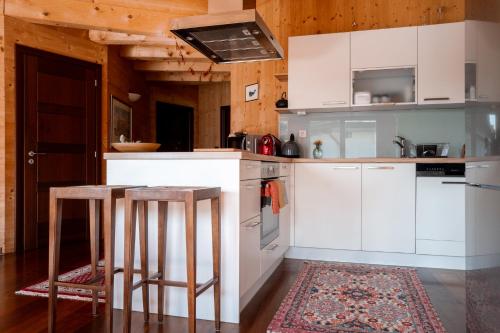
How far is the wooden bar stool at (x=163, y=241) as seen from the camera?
6.10 ft

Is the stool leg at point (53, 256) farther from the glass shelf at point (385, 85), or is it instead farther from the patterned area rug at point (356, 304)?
the glass shelf at point (385, 85)

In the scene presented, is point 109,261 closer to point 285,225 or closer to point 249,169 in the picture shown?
point 249,169

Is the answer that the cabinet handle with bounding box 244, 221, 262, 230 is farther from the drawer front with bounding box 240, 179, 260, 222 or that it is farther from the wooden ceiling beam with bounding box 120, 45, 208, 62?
the wooden ceiling beam with bounding box 120, 45, 208, 62

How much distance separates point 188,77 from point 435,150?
4.62 metres

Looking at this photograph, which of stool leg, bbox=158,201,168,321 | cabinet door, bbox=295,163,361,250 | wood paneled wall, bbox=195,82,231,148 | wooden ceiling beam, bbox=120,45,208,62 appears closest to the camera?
stool leg, bbox=158,201,168,321

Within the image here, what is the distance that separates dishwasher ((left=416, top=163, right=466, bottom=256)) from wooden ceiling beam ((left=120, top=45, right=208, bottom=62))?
342cm

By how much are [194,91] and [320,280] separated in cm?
628

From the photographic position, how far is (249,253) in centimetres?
241

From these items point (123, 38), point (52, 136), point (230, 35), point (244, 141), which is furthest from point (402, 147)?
point (52, 136)

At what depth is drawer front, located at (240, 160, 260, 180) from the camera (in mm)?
2271

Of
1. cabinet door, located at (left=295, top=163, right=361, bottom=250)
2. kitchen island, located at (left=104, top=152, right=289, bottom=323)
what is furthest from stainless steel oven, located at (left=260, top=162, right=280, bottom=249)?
cabinet door, located at (left=295, top=163, right=361, bottom=250)

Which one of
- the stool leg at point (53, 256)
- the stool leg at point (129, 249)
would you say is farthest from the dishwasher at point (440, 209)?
the stool leg at point (53, 256)

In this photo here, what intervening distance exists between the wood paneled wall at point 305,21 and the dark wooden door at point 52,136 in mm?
1843

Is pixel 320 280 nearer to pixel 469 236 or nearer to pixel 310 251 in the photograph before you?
pixel 310 251
